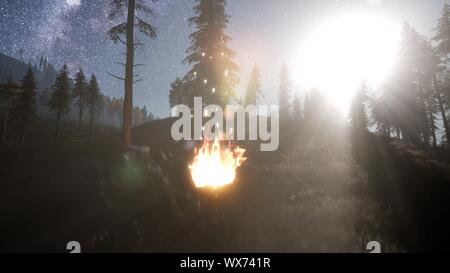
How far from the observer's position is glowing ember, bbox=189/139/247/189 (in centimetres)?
1256

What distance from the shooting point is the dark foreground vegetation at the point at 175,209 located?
26.2 ft

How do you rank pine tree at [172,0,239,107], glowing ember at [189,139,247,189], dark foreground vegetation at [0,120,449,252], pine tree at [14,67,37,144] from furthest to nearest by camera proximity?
pine tree at [14,67,37,144] → pine tree at [172,0,239,107] → glowing ember at [189,139,247,189] → dark foreground vegetation at [0,120,449,252]

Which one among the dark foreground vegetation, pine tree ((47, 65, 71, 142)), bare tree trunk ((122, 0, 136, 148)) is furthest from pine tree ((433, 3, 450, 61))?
pine tree ((47, 65, 71, 142))

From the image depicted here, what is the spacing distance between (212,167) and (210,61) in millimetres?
13347

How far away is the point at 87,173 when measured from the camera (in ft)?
31.6

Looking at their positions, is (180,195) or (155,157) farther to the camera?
(155,157)

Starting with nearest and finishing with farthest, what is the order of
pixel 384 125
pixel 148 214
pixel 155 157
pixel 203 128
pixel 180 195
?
pixel 148 214 → pixel 180 195 → pixel 155 157 → pixel 203 128 → pixel 384 125

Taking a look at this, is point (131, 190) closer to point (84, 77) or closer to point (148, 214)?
point (148, 214)

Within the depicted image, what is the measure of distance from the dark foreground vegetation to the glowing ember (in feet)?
1.65

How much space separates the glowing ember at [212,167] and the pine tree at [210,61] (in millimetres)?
10604

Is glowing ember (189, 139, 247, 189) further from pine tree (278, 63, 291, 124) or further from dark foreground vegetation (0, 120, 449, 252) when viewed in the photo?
pine tree (278, 63, 291, 124)

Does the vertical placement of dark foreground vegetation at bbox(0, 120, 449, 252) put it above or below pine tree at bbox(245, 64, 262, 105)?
below
